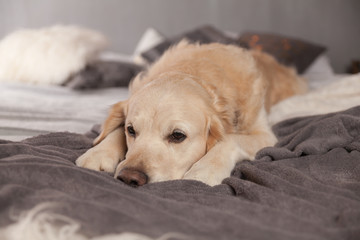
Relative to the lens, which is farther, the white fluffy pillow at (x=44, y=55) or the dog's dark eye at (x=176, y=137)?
the white fluffy pillow at (x=44, y=55)

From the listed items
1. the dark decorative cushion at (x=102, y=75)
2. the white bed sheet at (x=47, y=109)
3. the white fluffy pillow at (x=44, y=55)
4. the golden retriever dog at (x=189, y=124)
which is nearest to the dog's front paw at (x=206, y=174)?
the golden retriever dog at (x=189, y=124)

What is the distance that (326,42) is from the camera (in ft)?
18.9

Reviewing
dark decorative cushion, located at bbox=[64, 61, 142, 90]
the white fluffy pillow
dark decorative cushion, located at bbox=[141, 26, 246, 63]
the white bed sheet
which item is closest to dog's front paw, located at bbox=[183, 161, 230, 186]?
the white bed sheet

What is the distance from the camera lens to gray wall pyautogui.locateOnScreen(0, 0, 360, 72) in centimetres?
546

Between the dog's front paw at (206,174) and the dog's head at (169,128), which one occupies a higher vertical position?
the dog's head at (169,128)

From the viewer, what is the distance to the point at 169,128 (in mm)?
1490

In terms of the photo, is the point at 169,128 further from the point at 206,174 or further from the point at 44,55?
the point at 44,55

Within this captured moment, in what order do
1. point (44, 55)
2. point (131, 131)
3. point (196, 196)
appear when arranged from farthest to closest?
1. point (44, 55)
2. point (131, 131)
3. point (196, 196)

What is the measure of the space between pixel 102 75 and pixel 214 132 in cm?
221

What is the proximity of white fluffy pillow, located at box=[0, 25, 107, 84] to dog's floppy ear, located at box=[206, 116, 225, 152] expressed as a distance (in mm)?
2343

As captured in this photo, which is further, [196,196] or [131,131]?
[131,131]

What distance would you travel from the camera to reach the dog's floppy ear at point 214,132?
1.64 metres

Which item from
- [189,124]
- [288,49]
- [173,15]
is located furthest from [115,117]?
[173,15]

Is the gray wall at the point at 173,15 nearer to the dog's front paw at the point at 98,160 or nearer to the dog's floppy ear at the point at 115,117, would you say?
the dog's floppy ear at the point at 115,117
